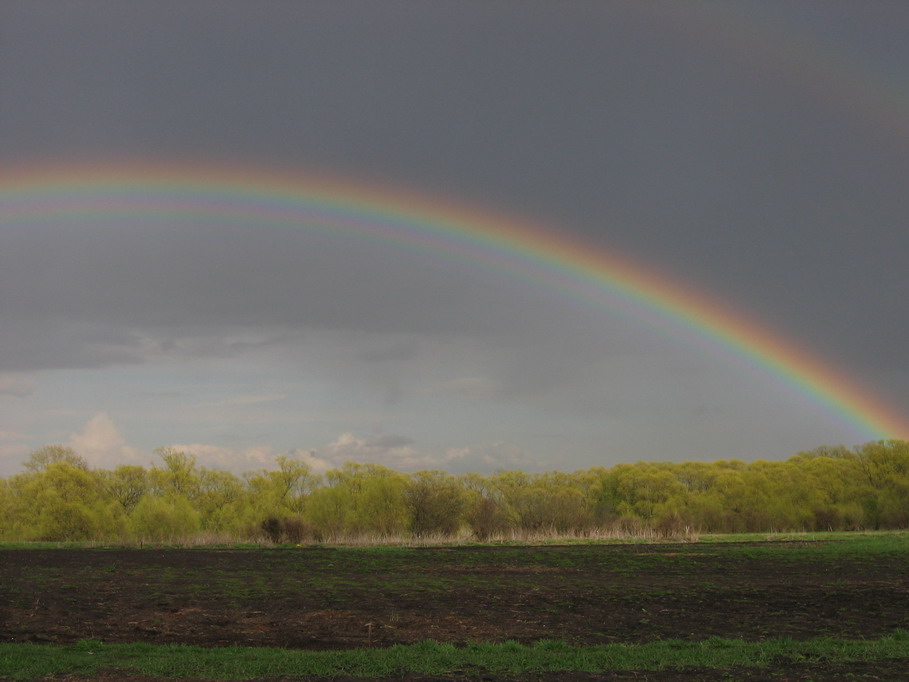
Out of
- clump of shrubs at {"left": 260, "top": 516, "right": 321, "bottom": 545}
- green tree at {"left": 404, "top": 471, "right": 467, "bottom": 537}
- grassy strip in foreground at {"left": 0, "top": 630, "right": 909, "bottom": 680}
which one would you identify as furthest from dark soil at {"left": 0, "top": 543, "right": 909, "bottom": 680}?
green tree at {"left": 404, "top": 471, "right": 467, "bottom": 537}

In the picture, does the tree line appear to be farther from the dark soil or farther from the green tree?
the dark soil

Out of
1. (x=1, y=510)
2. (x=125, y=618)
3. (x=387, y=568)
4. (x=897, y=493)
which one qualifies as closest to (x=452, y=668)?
(x=125, y=618)

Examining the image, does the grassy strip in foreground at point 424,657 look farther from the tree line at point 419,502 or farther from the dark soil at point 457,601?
the tree line at point 419,502

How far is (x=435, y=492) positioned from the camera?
48.6 meters

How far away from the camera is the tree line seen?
47.4 m

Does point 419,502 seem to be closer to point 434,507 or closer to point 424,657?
point 434,507

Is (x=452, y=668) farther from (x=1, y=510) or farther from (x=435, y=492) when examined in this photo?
(x=1, y=510)

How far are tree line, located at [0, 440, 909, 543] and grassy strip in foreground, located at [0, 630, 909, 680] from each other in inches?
1308

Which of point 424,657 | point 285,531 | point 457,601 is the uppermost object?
point 424,657

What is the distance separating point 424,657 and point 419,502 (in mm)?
37449

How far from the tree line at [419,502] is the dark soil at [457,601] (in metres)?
18.1

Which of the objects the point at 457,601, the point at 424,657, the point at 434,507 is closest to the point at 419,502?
the point at 434,507

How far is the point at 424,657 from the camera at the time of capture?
1144 cm

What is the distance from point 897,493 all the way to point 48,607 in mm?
69104
